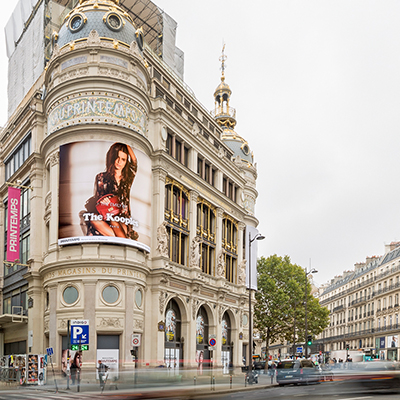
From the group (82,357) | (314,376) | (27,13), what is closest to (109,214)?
(82,357)

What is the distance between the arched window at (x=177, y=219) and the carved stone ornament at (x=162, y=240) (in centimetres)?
182

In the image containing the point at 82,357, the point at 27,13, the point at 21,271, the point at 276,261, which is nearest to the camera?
the point at 82,357

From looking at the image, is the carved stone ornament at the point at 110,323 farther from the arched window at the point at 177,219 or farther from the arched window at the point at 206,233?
the arched window at the point at 206,233

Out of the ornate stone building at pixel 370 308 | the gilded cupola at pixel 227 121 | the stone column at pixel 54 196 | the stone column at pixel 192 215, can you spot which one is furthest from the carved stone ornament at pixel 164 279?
the ornate stone building at pixel 370 308

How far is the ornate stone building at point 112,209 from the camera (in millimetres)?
38531

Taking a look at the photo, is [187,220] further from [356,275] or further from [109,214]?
[356,275]

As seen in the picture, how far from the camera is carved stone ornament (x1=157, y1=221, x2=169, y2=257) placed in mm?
43031

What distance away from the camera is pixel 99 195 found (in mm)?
38938

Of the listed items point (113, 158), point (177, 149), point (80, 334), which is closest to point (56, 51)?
point (113, 158)

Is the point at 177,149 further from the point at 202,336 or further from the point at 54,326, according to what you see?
the point at 54,326

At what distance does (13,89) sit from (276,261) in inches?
1563

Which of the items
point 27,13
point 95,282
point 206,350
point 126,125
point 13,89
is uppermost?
point 27,13

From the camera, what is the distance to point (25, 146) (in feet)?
161

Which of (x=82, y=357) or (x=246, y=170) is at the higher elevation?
(x=246, y=170)
